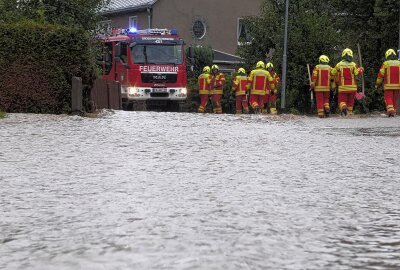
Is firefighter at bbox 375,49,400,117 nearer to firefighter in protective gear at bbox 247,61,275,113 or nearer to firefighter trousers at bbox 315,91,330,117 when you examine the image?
firefighter trousers at bbox 315,91,330,117

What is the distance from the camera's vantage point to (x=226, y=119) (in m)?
17.1

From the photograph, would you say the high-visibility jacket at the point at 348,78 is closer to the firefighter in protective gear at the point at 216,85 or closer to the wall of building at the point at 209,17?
the firefighter in protective gear at the point at 216,85

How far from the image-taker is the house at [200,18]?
42.8m

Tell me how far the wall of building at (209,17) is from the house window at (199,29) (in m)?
0.15

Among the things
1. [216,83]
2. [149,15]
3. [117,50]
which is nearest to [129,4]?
[149,15]

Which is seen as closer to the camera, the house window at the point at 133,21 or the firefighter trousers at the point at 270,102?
the firefighter trousers at the point at 270,102

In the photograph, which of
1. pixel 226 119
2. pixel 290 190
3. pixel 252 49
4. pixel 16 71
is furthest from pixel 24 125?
pixel 252 49

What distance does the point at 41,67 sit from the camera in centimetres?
1631

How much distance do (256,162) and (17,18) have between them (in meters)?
13.0

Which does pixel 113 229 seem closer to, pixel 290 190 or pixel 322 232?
pixel 322 232

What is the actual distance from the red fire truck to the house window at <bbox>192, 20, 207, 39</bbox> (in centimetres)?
1517

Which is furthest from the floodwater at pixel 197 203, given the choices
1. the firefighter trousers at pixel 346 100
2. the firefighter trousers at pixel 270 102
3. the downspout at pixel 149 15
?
the downspout at pixel 149 15

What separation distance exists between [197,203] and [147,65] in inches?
898

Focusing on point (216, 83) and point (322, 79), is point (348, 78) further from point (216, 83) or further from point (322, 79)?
point (216, 83)
